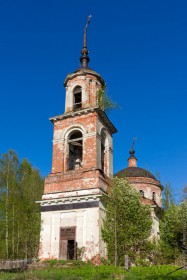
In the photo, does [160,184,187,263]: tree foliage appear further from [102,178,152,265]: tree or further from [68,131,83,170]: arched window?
[68,131,83,170]: arched window

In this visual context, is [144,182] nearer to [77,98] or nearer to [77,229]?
[77,98]

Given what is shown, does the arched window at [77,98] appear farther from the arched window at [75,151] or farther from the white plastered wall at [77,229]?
the white plastered wall at [77,229]

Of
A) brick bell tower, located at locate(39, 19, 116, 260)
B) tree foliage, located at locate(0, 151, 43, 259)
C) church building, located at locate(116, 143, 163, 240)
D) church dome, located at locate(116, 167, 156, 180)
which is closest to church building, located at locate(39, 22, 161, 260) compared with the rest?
brick bell tower, located at locate(39, 19, 116, 260)

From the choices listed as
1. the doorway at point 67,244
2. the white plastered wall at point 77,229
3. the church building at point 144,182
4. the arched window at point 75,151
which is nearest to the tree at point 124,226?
the white plastered wall at point 77,229

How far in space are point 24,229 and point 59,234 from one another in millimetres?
5324

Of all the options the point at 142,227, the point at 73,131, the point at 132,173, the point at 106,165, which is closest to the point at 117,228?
the point at 142,227

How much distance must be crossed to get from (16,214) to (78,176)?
6.79 m

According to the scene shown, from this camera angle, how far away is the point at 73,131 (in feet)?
62.3

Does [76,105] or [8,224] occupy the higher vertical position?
[76,105]

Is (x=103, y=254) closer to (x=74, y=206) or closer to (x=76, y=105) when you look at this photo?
(x=74, y=206)

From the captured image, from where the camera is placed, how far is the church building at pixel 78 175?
628 inches

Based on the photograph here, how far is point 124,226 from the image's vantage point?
15.6 meters

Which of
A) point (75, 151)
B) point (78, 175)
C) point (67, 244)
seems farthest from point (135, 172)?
point (67, 244)

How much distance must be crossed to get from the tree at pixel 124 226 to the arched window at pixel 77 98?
19.3 feet
